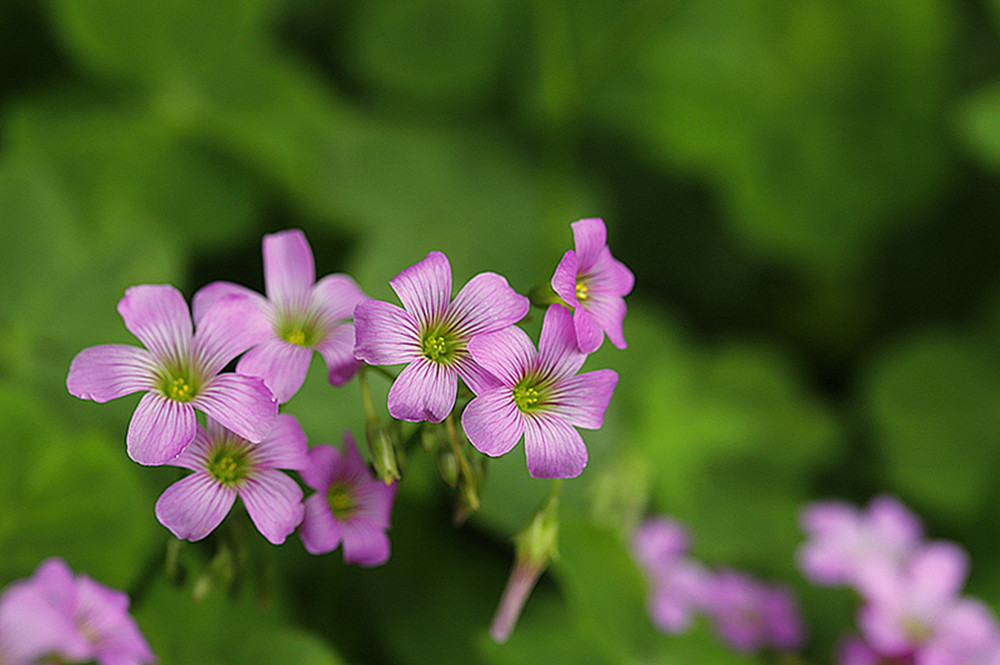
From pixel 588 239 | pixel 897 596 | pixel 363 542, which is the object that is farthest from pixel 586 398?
pixel 897 596

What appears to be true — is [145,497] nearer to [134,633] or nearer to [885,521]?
[134,633]

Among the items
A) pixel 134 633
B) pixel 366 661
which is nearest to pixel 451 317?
pixel 134 633

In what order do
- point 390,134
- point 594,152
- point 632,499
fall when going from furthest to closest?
point 594,152 → point 390,134 → point 632,499

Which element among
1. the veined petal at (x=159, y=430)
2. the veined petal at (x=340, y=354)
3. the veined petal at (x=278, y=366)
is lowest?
the veined petal at (x=159, y=430)

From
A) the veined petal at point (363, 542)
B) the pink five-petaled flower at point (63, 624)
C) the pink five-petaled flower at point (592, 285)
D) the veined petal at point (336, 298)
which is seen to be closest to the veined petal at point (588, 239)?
the pink five-petaled flower at point (592, 285)

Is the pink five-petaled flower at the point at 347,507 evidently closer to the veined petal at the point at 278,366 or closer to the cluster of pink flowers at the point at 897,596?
the veined petal at the point at 278,366

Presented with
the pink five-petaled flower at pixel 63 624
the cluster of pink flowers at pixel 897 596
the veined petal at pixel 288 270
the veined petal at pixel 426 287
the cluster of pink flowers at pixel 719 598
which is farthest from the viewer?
the cluster of pink flowers at pixel 719 598
